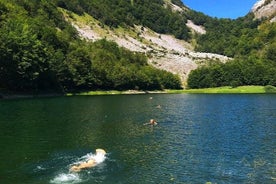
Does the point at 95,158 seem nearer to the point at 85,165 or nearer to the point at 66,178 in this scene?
the point at 85,165

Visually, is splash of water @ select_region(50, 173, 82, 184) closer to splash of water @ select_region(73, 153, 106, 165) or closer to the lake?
the lake

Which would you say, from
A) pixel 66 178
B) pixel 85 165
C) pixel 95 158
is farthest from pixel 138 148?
pixel 66 178

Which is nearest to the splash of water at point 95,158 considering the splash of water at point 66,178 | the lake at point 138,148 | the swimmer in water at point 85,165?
the lake at point 138,148

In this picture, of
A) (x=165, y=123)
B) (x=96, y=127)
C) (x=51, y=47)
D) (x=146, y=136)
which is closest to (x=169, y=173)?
(x=146, y=136)

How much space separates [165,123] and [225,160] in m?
39.0

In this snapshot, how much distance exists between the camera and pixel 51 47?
198750 millimetres

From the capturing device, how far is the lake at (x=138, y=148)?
44531mm

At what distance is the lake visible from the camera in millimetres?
44531

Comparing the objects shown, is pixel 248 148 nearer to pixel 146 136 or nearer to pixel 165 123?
pixel 146 136

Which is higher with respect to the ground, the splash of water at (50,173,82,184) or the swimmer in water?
the swimmer in water

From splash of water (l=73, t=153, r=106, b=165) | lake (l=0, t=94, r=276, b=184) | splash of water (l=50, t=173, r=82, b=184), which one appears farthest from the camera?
splash of water (l=73, t=153, r=106, b=165)

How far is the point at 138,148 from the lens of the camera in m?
60.0

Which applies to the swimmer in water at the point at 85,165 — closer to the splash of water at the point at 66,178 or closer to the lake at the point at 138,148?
the lake at the point at 138,148

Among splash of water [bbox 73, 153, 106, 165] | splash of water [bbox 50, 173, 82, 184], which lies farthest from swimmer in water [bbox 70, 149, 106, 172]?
splash of water [bbox 50, 173, 82, 184]
